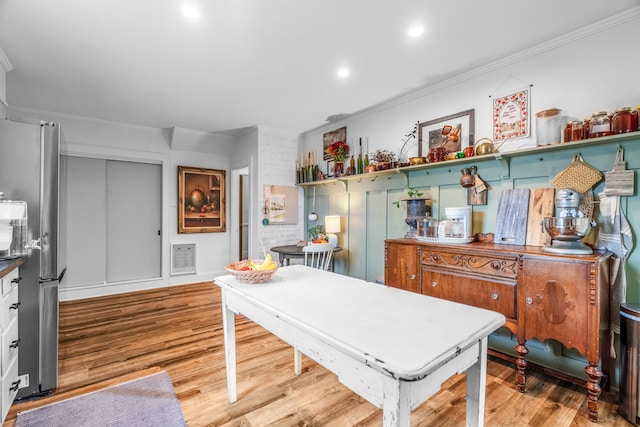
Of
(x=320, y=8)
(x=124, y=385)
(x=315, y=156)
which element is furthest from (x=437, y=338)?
(x=315, y=156)

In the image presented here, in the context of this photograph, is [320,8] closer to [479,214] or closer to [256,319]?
[256,319]

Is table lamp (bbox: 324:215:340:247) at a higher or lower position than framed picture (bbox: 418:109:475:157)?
lower

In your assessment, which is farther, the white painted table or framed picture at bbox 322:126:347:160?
framed picture at bbox 322:126:347:160

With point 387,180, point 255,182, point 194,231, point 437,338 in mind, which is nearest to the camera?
point 437,338

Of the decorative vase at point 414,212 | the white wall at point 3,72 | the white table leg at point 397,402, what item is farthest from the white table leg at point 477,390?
the white wall at point 3,72

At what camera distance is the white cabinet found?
160 centimetres

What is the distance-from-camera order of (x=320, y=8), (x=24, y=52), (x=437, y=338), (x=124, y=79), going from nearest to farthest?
(x=437, y=338), (x=320, y=8), (x=24, y=52), (x=124, y=79)

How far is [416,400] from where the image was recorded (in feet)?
2.90

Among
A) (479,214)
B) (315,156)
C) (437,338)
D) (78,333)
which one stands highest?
(315,156)

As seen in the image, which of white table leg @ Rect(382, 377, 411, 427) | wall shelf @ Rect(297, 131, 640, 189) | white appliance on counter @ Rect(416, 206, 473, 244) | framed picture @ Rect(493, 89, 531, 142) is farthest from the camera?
white appliance on counter @ Rect(416, 206, 473, 244)

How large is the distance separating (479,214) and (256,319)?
7.34 ft

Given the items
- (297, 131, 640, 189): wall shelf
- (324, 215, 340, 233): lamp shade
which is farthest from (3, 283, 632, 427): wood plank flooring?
(297, 131, 640, 189): wall shelf

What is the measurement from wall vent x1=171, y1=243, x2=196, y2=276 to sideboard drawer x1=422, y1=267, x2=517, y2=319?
156 inches

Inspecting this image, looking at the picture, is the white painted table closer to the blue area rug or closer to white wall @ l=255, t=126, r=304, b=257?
the blue area rug
